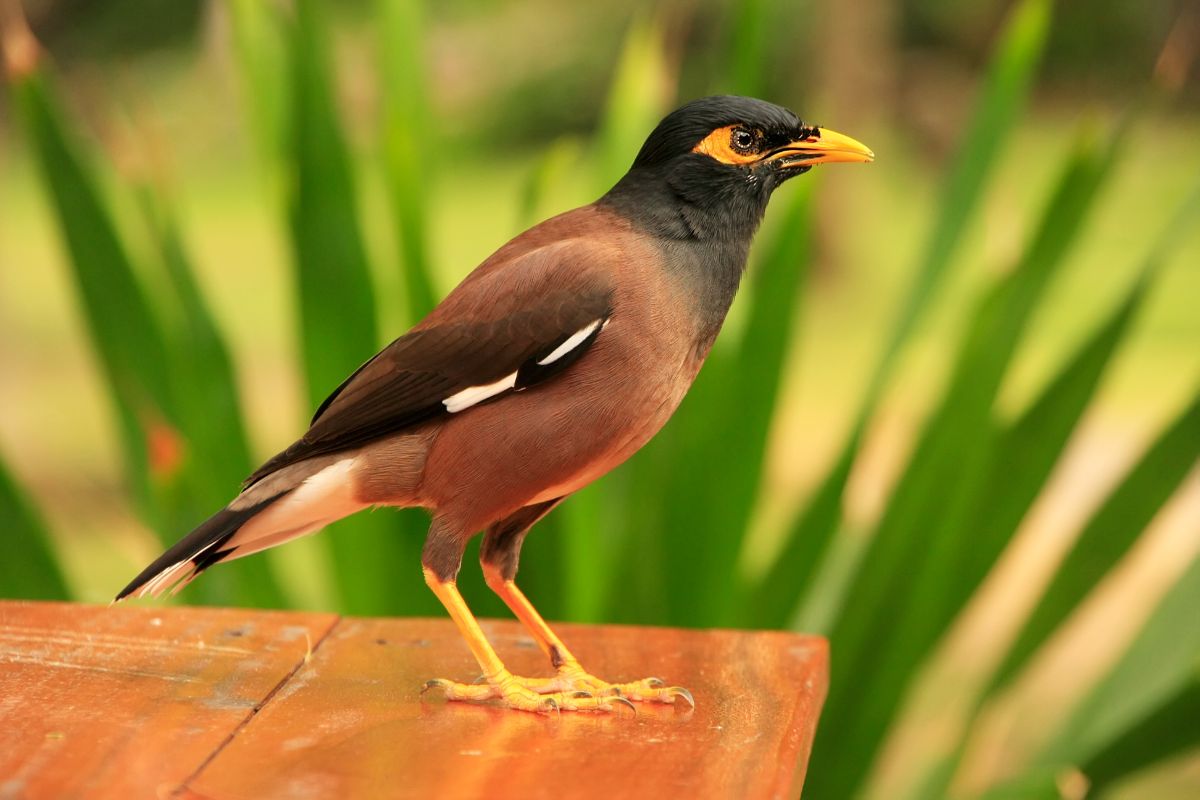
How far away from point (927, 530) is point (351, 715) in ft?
4.67

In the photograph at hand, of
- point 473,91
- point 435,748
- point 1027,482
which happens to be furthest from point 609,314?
point 473,91

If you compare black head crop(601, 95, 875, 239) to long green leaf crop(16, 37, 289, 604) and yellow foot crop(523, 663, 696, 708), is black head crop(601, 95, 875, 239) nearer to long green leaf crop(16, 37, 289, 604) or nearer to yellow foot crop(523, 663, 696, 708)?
yellow foot crop(523, 663, 696, 708)

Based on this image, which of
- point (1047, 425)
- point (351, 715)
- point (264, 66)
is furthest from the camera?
point (264, 66)

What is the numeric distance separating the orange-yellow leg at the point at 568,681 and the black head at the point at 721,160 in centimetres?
68

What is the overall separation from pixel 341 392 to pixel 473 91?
1208 cm

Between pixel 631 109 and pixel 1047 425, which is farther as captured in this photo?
pixel 631 109

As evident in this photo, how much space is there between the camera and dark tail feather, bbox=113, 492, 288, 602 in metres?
2.29

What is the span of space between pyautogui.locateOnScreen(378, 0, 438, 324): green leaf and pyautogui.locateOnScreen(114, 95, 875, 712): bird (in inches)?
30.2

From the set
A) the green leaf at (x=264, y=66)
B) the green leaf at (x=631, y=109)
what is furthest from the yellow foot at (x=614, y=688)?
the green leaf at (x=264, y=66)

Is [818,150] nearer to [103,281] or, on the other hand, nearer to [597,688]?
[597,688]

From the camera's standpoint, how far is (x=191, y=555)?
232 cm

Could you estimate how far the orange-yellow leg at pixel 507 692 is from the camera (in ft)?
7.56

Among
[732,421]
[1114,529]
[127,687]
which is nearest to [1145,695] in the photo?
[1114,529]

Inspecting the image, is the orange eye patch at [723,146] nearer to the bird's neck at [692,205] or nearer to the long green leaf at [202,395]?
the bird's neck at [692,205]
